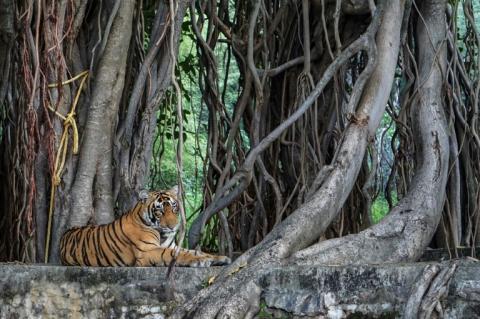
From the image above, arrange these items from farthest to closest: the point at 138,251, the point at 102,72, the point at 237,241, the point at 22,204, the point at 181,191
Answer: the point at 237,241, the point at 22,204, the point at 102,72, the point at 138,251, the point at 181,191

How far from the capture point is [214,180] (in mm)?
7152

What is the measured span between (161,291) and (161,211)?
93 cm

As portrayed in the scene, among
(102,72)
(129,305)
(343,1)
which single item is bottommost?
(129,305)

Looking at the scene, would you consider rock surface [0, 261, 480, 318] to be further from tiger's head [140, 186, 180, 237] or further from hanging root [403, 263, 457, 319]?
tiger's head [140, 186, 180, 237]

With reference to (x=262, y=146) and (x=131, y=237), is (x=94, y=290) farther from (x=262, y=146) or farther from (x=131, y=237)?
(x=262, y=146)

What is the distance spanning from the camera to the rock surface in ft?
13.1

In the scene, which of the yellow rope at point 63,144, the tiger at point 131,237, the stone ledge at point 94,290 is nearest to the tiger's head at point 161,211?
the tiger at point 131,237

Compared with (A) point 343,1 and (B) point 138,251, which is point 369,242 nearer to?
(B) point 138,251

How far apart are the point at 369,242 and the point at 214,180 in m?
2.45

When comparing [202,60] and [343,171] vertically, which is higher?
[202,60]

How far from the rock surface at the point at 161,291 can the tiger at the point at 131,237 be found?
680 millimetres

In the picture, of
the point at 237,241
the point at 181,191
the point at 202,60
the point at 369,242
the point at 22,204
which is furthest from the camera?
the point at 237,241

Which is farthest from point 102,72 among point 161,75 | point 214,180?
point 214,180

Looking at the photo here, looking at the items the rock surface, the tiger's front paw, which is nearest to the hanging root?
the rock surface
